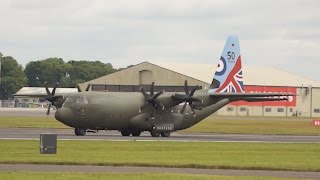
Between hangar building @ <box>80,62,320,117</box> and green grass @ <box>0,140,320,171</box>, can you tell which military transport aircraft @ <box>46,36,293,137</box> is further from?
hangar building @ <box>80,62,320,117</box>

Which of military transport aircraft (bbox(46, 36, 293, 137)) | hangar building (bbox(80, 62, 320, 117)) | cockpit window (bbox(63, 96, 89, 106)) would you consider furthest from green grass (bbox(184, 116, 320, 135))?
hangar building (bbox(80, 62, 320, 117))

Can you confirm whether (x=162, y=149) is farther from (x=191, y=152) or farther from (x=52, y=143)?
(x=52, y=143)

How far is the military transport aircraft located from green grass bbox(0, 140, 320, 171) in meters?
8.68

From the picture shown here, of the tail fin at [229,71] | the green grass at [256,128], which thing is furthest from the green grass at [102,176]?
the green grass at [256,128]

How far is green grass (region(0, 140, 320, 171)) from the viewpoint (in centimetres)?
3275

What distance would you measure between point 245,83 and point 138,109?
8498cm

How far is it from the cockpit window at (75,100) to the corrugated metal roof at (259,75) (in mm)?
81177

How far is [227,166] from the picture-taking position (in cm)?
3200

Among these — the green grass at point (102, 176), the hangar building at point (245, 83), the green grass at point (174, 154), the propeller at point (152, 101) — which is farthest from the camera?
the hangar building at point (245, 83)

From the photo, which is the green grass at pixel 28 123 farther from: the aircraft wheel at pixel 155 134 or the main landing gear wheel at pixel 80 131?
the aircraft wheel at pixel 155 134

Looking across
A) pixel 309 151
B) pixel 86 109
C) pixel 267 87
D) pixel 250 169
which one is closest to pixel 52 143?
pixel 250 169

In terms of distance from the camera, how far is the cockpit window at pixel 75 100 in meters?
56.1

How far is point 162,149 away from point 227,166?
36.5 feet

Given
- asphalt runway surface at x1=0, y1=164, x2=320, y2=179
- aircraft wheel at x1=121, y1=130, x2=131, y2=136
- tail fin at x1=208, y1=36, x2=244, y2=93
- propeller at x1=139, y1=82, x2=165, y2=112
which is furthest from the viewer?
tail fin at x1=208, y1=36, x2=244, y2=93
